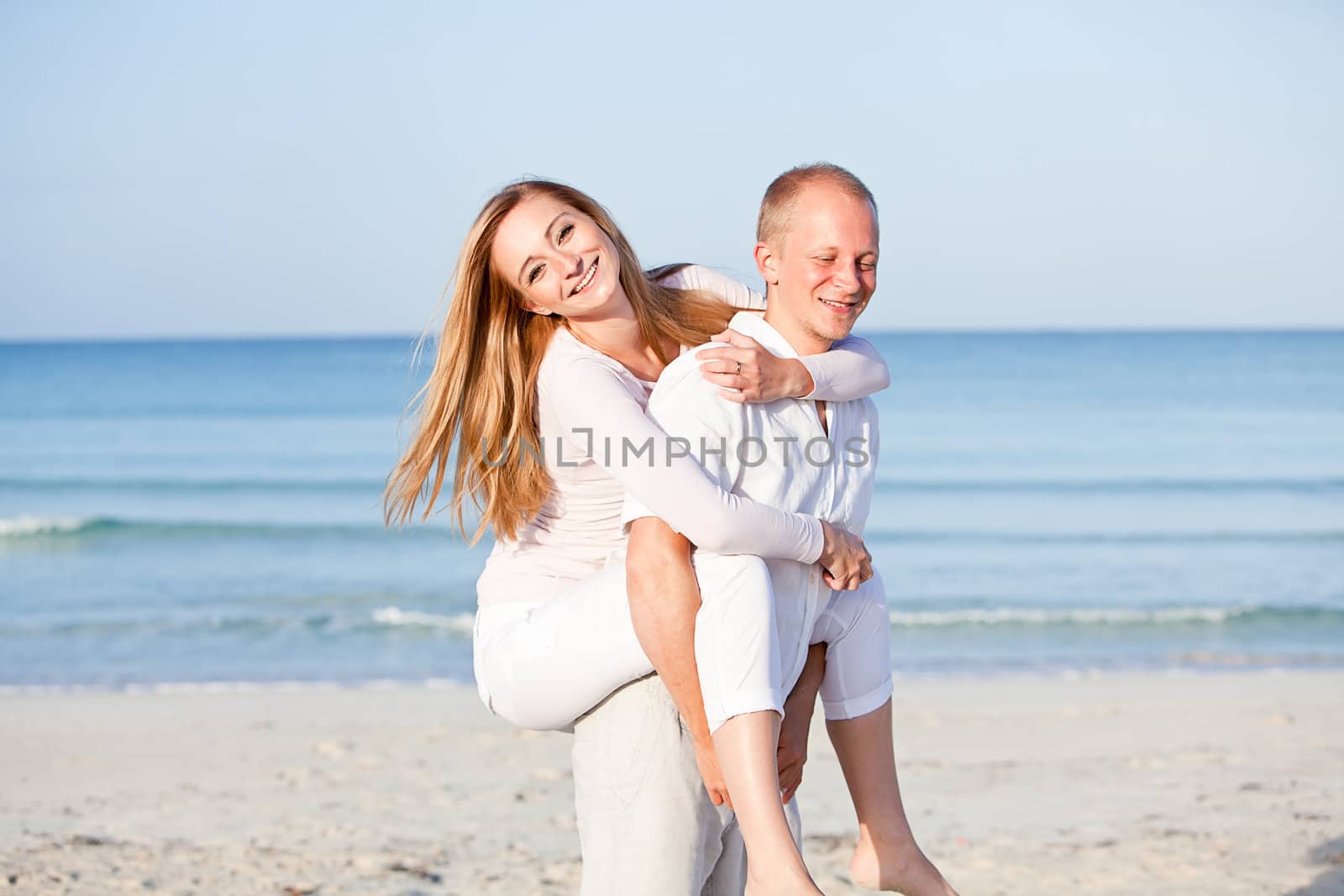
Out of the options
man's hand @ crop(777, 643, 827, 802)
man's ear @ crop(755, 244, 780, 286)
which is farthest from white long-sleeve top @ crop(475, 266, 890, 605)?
man's hand @ crop(777, 643, 827, 802)

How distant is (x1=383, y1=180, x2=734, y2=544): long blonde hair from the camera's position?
301cm

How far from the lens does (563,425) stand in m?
2.92

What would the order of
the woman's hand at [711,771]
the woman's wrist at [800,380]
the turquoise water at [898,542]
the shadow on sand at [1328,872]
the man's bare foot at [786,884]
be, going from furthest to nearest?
the turquoise water at [898,542] → the shadow on sand at [1328,872] → the woman's wrist at [800,380] → the woman's hand at [711,771] → the man's bare foot at [786,884]

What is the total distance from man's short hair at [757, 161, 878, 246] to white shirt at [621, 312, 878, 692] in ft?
1.27

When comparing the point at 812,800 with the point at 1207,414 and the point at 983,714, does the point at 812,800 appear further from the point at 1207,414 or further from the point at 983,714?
the point at 1207,414

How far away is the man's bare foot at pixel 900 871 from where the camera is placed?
2.90 meters

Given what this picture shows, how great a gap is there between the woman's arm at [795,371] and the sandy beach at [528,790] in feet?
7.56

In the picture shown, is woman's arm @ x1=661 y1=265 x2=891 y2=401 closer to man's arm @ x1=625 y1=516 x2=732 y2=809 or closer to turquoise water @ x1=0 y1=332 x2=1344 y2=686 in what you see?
man's arm @ x1=625 y1=516 x2=732 y2=809

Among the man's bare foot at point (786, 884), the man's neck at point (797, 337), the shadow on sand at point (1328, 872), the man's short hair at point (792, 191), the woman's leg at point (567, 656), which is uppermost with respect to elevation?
the man's short hair at point (792, 191)

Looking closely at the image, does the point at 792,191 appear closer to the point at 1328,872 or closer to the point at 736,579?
the point at 736,579

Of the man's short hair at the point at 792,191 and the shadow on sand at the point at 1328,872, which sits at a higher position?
the man's short hair at the point at 792,191

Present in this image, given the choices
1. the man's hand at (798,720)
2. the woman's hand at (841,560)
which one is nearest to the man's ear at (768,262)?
the woman's hand at (841,560)

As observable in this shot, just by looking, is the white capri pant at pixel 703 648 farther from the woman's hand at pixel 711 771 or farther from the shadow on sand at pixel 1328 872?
the shadow on sand at pixel 1328 872

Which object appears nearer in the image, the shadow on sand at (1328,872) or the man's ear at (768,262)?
the man's ear at (768,262)
